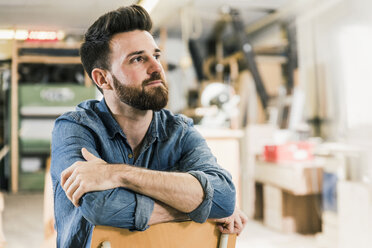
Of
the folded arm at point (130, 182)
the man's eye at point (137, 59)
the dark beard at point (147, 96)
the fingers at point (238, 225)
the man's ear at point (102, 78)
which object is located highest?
the man's eye at point (137, 59)

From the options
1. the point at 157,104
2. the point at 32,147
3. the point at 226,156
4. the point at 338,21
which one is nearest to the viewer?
the point at 157,104

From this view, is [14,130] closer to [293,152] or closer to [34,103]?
[34,103]

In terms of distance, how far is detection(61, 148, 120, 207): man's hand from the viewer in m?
1.14

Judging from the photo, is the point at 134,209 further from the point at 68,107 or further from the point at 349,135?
the point at 68,107

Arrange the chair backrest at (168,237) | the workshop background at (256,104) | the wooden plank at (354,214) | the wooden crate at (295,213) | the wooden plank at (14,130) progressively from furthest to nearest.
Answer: the wooden plank at (14,130) → the wooden crate at (295,213) → the workshop background at (256,104) → the wooden plank at (354,214) → the chair backrest at (168,237)

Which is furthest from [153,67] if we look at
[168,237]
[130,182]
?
[168,237]

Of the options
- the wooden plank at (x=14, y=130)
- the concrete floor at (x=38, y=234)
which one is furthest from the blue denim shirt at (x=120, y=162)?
the wooden plank at (x=14, y=130)

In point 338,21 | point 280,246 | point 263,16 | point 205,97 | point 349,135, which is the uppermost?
point 263,16

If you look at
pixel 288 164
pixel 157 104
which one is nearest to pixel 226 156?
pixel 288 164

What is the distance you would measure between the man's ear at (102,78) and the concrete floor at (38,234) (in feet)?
6.50

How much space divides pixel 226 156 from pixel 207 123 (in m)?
1.00

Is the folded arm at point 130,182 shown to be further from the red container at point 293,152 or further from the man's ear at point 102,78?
the red container at point 293,152

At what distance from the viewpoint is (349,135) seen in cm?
407

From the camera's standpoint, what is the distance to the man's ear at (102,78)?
1.54 m
